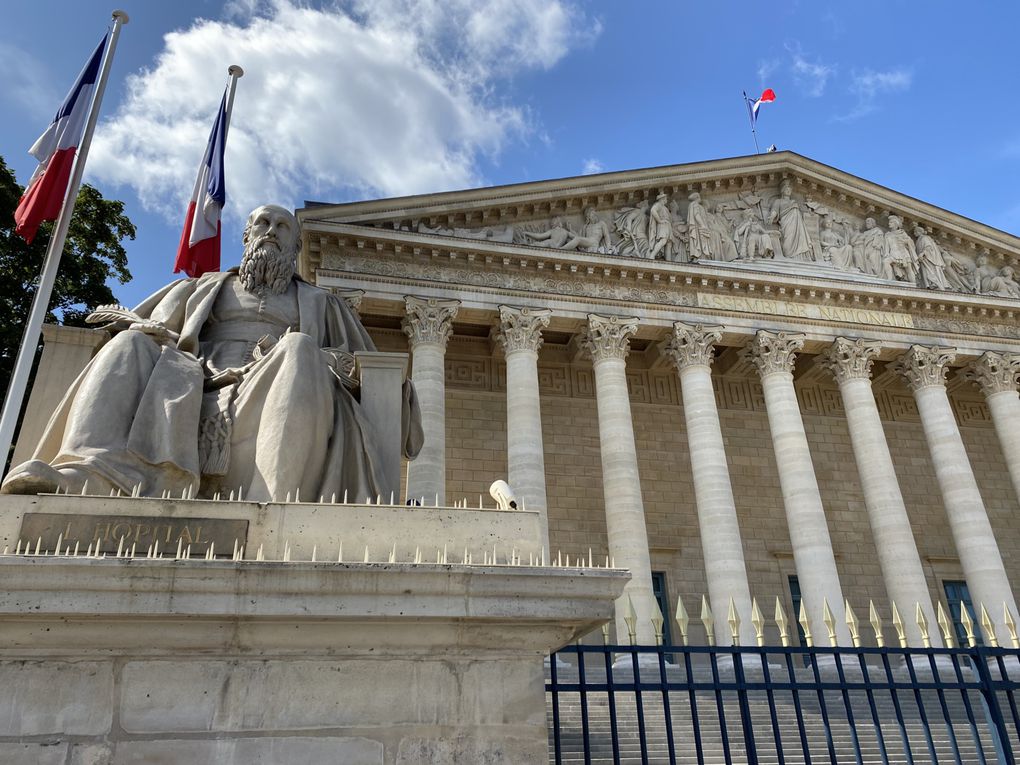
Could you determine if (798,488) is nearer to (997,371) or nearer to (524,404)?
(524,404)

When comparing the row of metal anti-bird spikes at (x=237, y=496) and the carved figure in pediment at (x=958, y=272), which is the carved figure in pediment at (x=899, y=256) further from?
the row of metal anti-bird spikes at (x=237, y=496)

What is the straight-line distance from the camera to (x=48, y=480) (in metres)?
3.15

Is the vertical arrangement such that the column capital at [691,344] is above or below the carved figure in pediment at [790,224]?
below

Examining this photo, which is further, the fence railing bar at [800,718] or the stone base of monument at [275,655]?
the fence railing bar at [800,718]

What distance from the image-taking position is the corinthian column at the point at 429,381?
1459 cm

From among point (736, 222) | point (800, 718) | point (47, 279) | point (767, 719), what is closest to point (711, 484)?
point (767, 719)

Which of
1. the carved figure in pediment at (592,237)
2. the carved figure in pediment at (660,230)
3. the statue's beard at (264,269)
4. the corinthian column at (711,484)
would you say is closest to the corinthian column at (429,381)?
the carved figure in pediment at (592,237)

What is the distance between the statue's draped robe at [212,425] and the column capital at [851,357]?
1662 centimetres

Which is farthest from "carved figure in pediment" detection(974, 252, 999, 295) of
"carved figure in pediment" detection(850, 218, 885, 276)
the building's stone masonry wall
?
the building's stone masonry wall

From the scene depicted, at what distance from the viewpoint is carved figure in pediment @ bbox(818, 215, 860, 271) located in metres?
20.1

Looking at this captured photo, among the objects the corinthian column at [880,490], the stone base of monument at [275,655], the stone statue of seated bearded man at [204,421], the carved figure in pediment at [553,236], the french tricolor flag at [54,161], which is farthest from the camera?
the carved figure in pediment at [553,236]

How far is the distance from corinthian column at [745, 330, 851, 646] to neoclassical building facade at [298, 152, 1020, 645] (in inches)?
1.9

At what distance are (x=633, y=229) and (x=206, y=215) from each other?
1200cm

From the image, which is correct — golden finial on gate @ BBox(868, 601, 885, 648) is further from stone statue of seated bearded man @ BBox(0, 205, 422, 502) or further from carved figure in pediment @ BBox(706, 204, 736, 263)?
carved figure in pediment @ BBox(706, 204, 736, 263)
